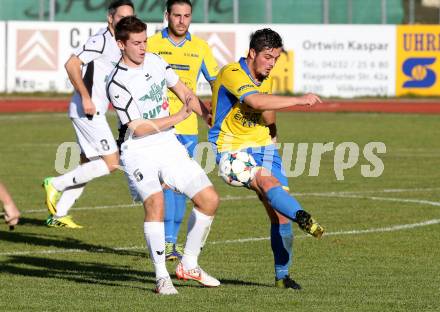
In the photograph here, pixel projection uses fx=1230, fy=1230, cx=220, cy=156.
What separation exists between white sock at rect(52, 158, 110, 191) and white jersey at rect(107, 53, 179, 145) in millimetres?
4291

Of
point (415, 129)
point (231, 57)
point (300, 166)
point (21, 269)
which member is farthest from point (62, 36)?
point (21, 269)

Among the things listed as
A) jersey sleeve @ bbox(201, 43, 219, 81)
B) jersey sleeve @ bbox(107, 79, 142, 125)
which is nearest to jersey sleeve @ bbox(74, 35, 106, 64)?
jersey sleeve @ bbox(201, 43, 219, 81)

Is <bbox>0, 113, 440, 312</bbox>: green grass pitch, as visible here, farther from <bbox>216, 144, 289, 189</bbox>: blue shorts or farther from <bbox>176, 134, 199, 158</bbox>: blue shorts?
<bbox>176, 134, 199, 158</bbox>: blue shorts

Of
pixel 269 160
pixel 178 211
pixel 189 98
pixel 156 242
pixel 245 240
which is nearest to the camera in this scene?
pixel 156 242

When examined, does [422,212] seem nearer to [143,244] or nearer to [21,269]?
[143,244]

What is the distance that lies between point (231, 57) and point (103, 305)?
2926 centimetres

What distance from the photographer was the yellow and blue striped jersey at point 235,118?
1044 cm

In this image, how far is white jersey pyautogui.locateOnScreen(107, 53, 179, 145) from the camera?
9.94 metres

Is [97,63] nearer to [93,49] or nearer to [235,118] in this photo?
[93,49]

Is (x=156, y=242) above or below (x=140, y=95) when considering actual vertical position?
below

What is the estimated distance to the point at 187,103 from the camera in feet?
33.5

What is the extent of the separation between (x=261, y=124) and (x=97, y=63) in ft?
13.6

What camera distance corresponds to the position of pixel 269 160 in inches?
410

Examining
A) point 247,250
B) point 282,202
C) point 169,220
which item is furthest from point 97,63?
point 282,202
